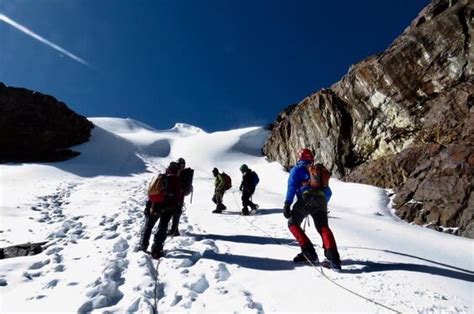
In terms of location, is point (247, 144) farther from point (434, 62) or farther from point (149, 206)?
point (149, 206)

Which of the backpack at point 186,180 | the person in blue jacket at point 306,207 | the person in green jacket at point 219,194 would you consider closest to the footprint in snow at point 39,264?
the backpack at point 186,180

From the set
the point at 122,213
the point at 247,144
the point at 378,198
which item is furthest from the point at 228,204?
the point at 247,144

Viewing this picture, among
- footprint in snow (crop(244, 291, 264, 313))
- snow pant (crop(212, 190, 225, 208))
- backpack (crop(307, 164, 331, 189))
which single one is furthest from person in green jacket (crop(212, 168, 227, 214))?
footprint in snow (crop(244, 291, 264, 313))

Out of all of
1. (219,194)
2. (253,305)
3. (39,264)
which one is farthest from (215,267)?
(219,194)

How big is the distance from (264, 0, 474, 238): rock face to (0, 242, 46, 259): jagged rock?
15.0 metres

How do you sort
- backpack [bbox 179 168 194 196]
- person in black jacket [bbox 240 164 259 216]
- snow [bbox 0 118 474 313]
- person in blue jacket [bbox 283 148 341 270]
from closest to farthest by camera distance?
snow [bbox 0 118 474 313], person in blue jacket [bbox 283 148 341 270], backpack [bbox 179 168 194 196], person in black jacket [bbox 240 164 259 216]

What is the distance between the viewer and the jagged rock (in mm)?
8258

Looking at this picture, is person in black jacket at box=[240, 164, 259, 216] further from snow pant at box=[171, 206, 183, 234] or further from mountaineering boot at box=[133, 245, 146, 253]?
mountaineering boot at box=[133, 245, 146, 253]

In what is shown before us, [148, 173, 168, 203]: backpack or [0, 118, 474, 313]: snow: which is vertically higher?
[148, 173, 168, 203]: backpack

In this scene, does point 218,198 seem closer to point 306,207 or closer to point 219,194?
point 219,194

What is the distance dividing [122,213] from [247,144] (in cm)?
4270

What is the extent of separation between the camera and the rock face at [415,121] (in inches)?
697

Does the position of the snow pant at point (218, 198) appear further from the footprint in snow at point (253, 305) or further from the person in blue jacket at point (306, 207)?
the footprint in snow at point (253, 305)

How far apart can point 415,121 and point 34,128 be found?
39.1 m
